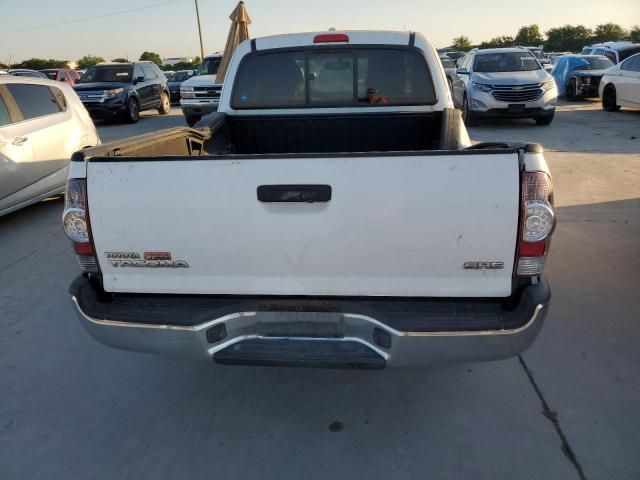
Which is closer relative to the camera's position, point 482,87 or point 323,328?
point 323,328

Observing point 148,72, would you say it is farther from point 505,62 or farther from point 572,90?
point 572,90

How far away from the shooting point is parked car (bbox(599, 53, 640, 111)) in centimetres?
1287

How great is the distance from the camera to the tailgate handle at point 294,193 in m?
2.08

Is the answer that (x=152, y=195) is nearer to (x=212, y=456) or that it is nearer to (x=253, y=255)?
(x=253, y=255)

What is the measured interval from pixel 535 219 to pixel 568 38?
211 feet

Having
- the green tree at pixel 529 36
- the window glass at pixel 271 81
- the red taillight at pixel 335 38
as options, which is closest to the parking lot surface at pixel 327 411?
the window glass at pixel 271 81

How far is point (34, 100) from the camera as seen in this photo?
6.64 metres

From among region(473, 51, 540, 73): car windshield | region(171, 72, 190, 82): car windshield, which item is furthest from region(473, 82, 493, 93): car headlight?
region(171, 72, 190, 82): car windshield

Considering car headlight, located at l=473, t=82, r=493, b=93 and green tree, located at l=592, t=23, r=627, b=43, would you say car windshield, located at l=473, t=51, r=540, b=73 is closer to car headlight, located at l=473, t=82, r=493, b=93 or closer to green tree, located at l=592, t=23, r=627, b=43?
car headlight, located at l=473, t=82, r=493, b=93

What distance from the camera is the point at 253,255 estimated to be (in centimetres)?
221

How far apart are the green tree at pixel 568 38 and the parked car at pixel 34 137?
59.0m

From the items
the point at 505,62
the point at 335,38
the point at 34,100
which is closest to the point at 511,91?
the point at 505,62

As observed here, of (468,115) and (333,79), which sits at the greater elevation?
(333,79)

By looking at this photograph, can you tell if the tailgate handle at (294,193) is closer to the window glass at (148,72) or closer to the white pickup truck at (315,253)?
the white pickup truck at (315,253)
